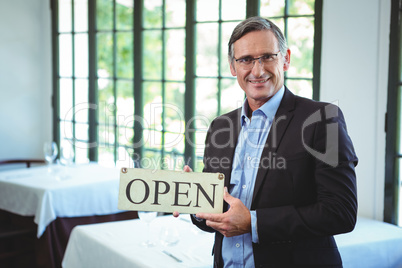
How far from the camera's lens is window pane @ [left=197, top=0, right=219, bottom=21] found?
3769 millimetres

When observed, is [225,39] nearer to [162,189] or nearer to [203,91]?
[203,91]

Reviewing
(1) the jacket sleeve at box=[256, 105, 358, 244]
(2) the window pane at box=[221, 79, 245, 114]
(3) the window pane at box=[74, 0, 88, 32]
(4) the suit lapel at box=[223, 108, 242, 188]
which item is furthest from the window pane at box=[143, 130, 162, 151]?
(1) the jacket sleeve at box=[256, 105, 358, 244]

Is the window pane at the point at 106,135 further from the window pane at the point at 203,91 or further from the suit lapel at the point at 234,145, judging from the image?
the suit lapel at the point at 234,145

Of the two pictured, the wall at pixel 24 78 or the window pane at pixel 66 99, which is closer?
the wall at pixel 24 78

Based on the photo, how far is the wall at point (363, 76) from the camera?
2754 millimetres

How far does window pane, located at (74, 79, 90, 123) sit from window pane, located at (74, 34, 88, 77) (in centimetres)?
9

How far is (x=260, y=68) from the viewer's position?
4.85 feet

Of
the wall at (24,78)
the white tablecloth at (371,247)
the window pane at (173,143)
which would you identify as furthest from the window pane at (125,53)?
the white tablecloth at (371,247)

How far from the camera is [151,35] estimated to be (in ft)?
29.5

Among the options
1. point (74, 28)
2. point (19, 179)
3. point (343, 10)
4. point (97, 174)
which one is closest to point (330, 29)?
point (343, 10)

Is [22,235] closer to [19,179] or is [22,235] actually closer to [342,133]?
[19,179]

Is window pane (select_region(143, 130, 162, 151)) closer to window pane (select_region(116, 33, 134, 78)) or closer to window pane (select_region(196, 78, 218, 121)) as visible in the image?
window pane (select_region(196, 78, 218, 121))

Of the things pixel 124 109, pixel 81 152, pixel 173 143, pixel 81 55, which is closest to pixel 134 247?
pixel 173 143

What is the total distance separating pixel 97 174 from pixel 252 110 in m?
2.42
